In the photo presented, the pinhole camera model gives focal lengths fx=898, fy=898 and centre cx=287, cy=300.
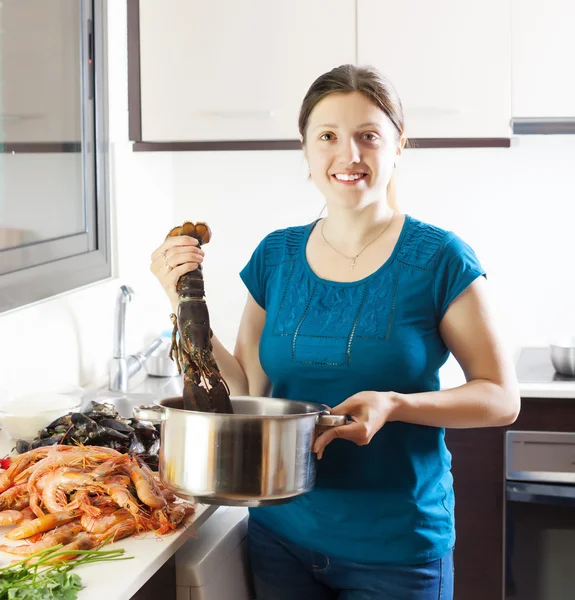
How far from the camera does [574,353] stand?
2533 mm

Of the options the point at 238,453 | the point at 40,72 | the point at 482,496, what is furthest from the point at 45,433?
the point at 482,496

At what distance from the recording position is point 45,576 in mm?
1229

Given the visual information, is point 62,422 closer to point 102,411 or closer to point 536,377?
point 102,411

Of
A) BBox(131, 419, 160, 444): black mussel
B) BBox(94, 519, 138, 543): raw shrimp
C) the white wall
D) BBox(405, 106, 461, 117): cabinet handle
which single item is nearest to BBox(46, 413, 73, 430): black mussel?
BBox(131, 419, 160, 444): black mussel

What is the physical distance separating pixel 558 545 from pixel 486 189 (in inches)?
47.6

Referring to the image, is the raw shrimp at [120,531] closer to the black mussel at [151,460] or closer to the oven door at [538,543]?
the black mussel at [151,460]

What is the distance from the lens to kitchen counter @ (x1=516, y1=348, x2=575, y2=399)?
241 cm

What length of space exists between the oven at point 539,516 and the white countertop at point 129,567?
1.24 m

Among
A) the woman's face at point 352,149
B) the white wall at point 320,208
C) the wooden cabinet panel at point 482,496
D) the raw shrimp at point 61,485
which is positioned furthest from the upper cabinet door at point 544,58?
the raw shrimp at point 61,485

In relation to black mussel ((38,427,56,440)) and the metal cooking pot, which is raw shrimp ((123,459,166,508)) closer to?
black mussel ((38,427,56,440))

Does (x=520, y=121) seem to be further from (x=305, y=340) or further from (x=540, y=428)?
(x=305, y=340)

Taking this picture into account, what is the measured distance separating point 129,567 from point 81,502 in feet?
0.59

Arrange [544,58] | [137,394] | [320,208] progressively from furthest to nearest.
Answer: [320,208]
[544,58]
[137,394]

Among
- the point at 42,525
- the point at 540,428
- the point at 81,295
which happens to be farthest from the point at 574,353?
the point at 42,525
